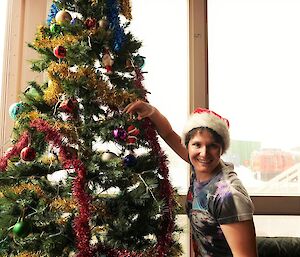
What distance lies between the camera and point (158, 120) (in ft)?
5.01

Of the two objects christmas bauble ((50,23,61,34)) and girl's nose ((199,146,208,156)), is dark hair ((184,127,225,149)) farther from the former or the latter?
christmas bauble ((50,23,61,34))

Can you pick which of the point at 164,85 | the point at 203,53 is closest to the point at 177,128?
the point at 164,85

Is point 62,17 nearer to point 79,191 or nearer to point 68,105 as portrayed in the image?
point 68,105

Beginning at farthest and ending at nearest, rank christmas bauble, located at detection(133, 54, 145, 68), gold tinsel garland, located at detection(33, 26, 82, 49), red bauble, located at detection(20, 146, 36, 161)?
christmas bauble, located at detection(133, 54, 145, 68)
gold tinsel garland, located at detection(33, 26, 82, 49)
red bauble, located at detection(20, 146, 36, 161)

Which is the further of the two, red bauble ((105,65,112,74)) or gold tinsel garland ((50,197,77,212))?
red bauble ((105,65,112,74))

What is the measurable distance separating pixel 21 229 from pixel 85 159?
315 millimetres

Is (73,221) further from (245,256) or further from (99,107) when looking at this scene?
(245,256)


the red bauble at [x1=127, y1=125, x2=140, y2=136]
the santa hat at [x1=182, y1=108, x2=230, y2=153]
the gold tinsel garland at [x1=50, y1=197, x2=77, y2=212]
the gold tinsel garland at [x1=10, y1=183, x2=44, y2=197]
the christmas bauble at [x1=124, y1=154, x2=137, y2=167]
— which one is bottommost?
the gold tinsel garland at [x1=50, y1=197, x2=77, y2=212]

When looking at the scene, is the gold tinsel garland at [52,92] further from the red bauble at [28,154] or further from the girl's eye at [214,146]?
the girl's eye at [214,146]

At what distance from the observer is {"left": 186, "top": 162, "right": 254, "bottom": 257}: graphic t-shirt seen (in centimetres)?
125

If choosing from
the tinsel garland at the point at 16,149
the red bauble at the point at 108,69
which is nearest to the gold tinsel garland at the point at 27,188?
the tinsel garland at the point at 16,149

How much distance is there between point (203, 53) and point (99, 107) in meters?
1.12

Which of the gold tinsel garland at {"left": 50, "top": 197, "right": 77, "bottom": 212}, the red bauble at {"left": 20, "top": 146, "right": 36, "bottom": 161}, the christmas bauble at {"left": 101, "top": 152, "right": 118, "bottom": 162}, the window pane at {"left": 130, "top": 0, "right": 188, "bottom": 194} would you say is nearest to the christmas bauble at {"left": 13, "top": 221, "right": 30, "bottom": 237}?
the gold tinsel garland at {"left": 50, "top": 197, "right": 77, "bottom": 212}

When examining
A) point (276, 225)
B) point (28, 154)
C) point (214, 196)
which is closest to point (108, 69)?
point (28, 154)
